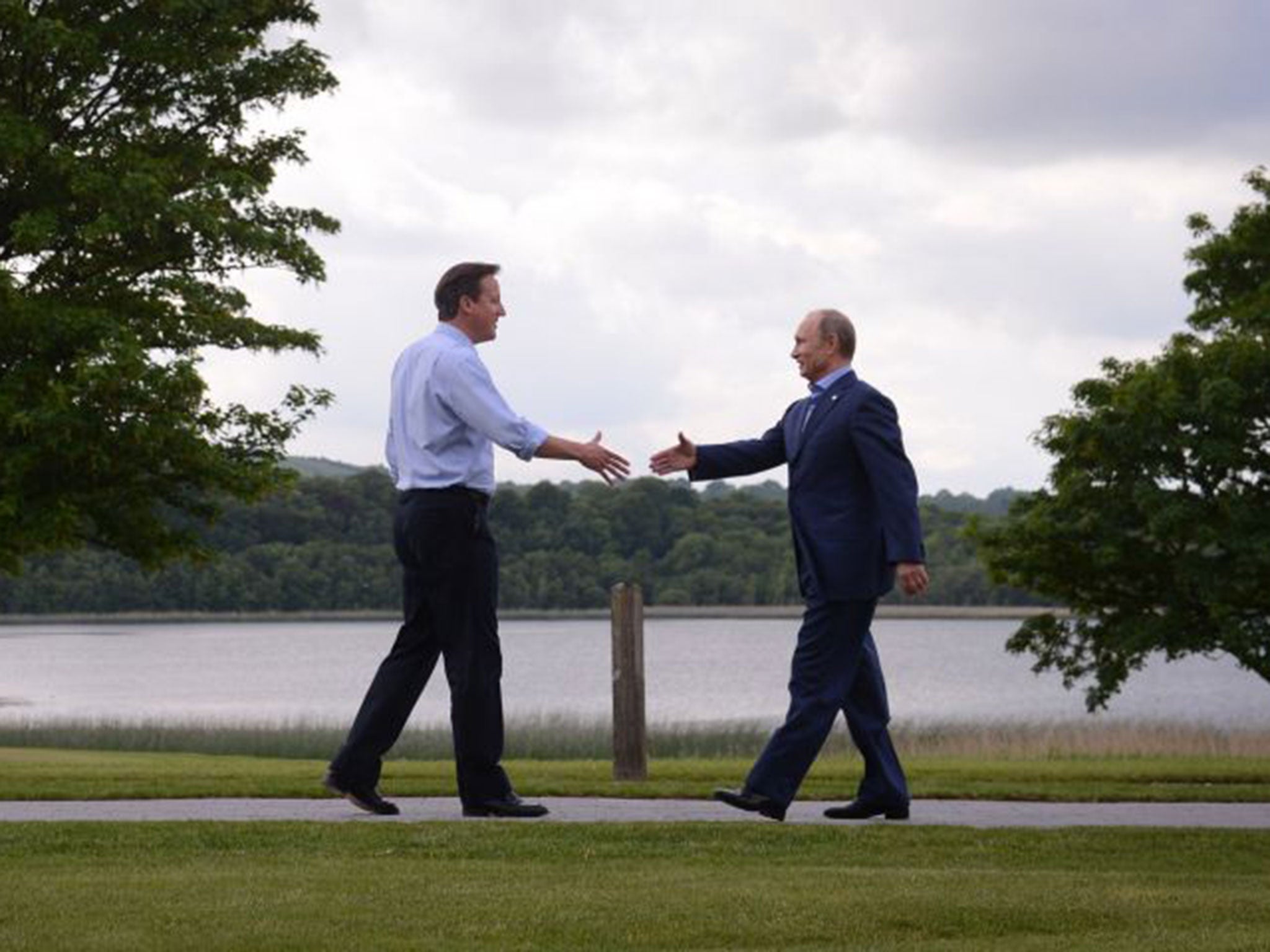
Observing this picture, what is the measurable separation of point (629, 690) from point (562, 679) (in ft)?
197

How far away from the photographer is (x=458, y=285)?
32.3 ft

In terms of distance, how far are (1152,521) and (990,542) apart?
110 inches

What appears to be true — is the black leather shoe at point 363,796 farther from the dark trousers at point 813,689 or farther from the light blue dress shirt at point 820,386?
the light blue dress shirt at point 820,386

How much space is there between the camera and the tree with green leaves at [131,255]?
74.2 ft

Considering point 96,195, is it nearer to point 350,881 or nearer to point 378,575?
point 350,881

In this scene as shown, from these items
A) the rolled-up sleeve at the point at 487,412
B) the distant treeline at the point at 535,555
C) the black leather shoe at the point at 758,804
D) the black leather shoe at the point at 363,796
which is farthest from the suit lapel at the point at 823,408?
the distant treeline at the point at 535,555

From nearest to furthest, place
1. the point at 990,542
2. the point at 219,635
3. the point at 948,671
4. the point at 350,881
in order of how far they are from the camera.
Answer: the point at 350,881 → the point at 990,542 → the point at 948,671 → the point at 219,635

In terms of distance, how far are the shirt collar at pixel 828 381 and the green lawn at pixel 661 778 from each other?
3.02m

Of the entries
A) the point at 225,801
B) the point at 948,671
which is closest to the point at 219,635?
the point at 948,671

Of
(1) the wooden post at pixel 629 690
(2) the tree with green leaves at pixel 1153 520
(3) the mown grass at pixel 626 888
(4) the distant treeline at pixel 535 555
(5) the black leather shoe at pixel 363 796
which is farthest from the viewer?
(4) the distant treeline at pixel 535 555

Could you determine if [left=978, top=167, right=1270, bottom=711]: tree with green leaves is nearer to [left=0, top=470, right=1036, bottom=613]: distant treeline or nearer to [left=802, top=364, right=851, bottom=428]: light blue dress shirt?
[left=802, top=364, right=851, bottom=428]: light blue dress shirt

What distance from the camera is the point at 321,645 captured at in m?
109

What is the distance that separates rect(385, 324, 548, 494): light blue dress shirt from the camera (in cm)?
939

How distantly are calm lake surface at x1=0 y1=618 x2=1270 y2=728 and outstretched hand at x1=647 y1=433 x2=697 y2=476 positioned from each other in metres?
30.1
